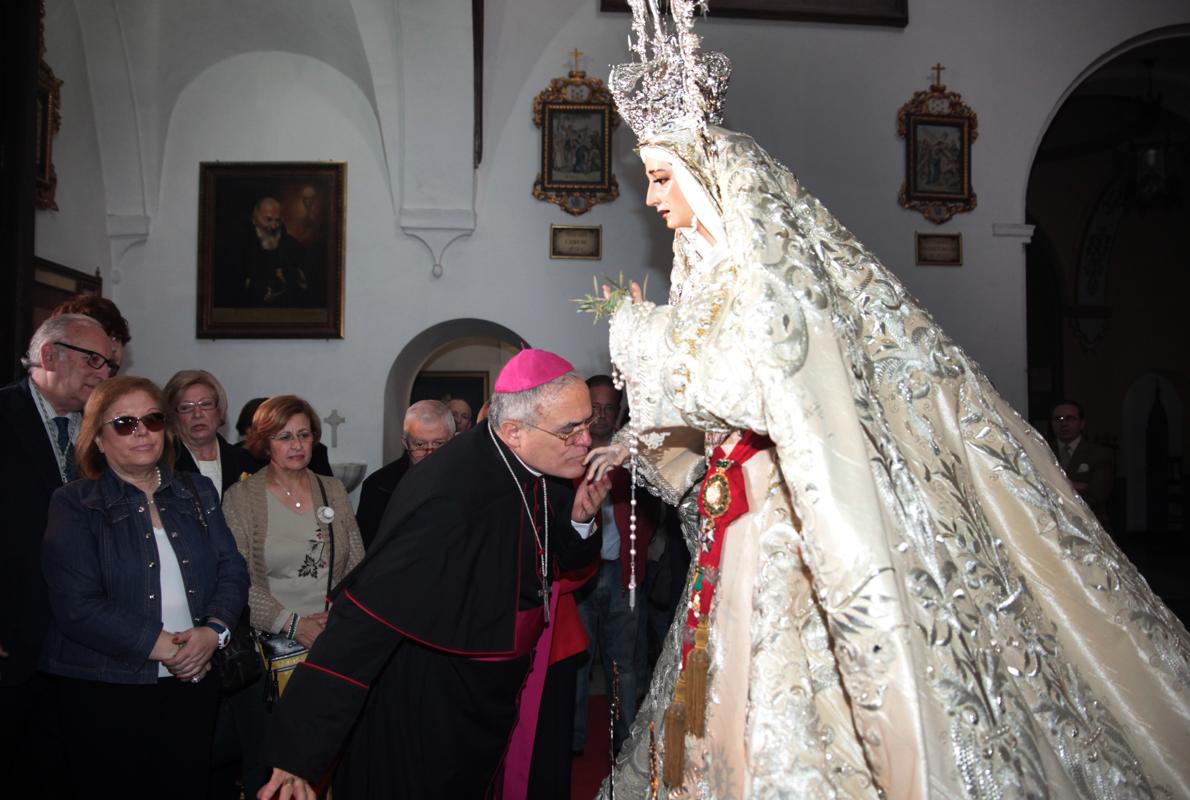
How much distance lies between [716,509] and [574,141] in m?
6.25

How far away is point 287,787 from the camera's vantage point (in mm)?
2473

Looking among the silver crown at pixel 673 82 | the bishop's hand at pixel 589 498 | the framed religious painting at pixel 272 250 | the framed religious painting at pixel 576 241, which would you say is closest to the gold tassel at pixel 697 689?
the bishop's hand at pixel 589 498

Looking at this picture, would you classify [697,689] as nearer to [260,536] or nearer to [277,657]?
[277,657]

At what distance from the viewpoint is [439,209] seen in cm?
828

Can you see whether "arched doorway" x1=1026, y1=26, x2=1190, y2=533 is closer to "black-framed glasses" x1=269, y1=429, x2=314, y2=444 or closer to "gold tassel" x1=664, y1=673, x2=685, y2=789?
"black-framed glasses" x1=269, y1=429, x2=314, y2=444

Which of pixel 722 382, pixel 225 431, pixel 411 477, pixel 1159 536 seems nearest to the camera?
pixel 722 382

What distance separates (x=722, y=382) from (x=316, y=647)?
1.34m

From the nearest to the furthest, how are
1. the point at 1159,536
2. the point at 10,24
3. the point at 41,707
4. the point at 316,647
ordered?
1. the point at 316,647
2. the point at 41,707
3. the point at 10,24
4. the point at 1159,536

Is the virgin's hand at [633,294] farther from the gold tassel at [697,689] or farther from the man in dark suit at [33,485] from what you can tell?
→ the man in dark suit at [33,485]

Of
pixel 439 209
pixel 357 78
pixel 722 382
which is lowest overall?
pixel 722 382

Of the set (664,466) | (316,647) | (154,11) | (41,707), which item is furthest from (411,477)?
(154,11)

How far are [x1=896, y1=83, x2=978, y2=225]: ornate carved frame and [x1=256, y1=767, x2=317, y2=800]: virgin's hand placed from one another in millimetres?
7569

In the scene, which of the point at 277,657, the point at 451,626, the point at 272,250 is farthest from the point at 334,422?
the point at 451,626

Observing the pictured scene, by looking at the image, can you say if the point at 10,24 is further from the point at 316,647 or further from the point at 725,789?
the point at 725,789
